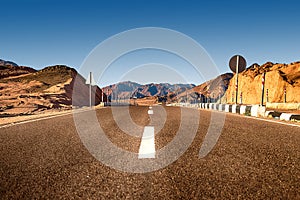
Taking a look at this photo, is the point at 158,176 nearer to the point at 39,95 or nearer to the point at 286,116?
the point at 286,116

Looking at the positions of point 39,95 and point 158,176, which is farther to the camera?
point 39,95

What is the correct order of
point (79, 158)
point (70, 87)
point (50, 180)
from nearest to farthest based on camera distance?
point (50, 180), point (79, 158), point (70, 87)

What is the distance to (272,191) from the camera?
2199mm

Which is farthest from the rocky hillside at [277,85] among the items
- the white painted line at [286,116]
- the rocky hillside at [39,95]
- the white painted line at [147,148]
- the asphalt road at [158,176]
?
the asphalt road at [158,176]

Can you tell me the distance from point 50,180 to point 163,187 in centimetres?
111

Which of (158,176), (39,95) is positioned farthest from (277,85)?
(158,176)

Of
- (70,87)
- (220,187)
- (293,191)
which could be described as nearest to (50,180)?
(220,187)

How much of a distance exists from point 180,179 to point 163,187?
271 millimetres

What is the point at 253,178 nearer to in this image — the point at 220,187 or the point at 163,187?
the point at 220,187

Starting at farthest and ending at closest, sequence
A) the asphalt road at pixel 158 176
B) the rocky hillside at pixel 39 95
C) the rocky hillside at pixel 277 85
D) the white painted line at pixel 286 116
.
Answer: the rocky hillside at pixel 277 85, the rocky hillside at pixel 39 95, the white painted line at pixel 286 116, the asphalt road at pixel 158 176

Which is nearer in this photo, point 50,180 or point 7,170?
point 50,180

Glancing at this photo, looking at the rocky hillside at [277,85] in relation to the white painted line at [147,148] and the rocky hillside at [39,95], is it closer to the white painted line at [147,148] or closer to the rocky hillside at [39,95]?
the rocky hillside at [39,95]

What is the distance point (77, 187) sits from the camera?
7.41 feet

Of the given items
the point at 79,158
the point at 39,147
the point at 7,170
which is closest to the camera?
Answer: the point at 7,170
